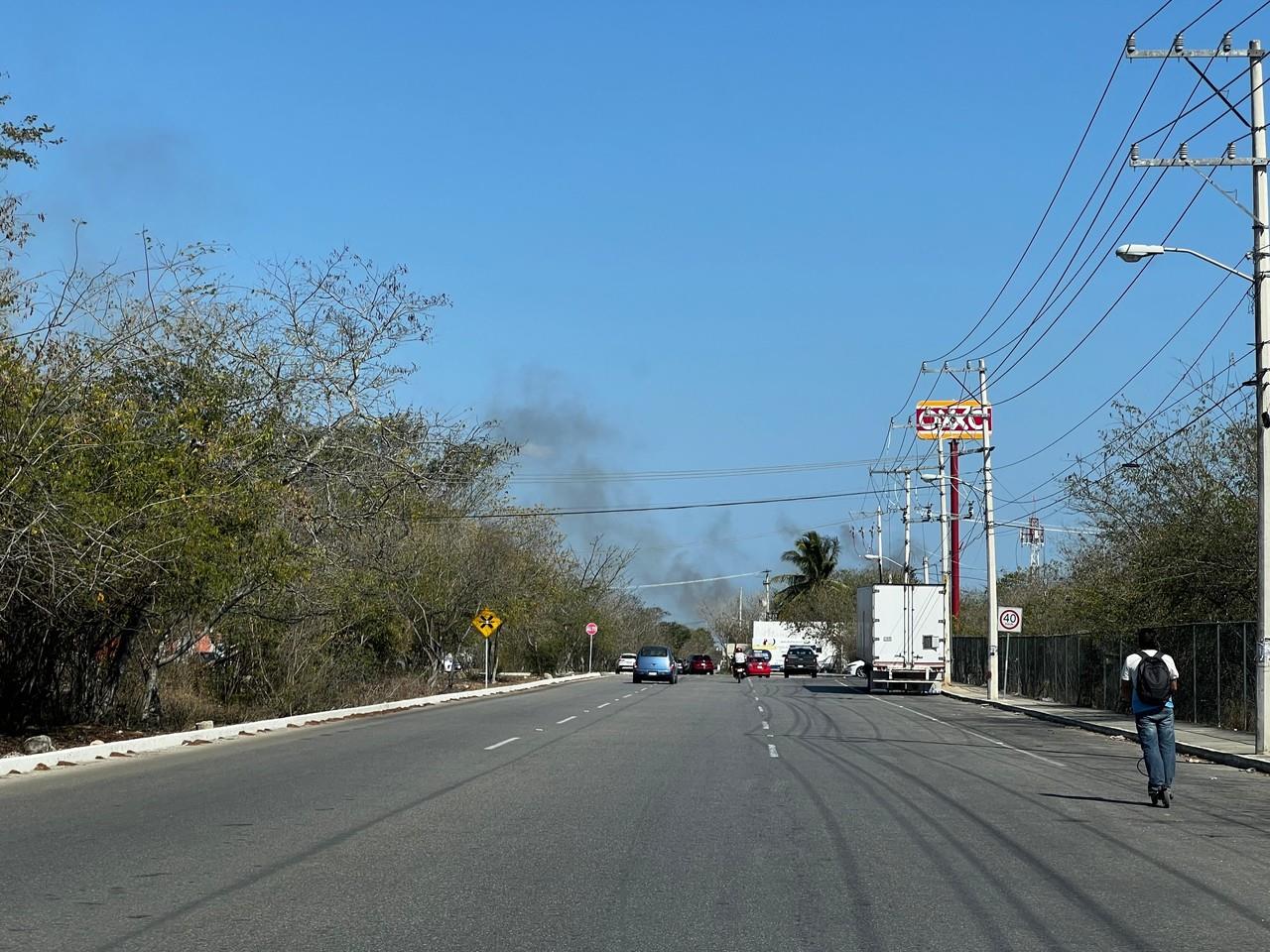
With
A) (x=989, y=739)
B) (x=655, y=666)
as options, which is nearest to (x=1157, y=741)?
(x=989, y=739)

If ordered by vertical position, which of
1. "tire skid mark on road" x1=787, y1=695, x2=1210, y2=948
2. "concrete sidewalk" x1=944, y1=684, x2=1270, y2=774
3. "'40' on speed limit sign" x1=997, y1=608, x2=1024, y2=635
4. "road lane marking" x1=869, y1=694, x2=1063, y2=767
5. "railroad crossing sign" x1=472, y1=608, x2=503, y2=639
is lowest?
"tire skid mark on road" x1=787, y1=695, x2=1210, y2=948

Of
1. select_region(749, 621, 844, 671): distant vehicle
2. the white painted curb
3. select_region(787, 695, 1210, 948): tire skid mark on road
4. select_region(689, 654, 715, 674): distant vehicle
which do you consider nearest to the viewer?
select_region(787, 695, 1210, 948): tire skid mark on road

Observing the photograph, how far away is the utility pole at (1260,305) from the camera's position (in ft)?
70.5

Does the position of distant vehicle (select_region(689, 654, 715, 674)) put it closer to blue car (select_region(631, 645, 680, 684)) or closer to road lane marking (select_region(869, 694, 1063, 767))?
blue car (select_region(631, 645, 680, 684))

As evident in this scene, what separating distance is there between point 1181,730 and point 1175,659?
3.46 metres

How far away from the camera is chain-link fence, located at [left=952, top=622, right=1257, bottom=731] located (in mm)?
27625

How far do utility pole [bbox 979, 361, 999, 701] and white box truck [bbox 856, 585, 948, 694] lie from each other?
24.0 ft

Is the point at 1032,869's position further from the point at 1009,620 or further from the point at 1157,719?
the point at 1009,620

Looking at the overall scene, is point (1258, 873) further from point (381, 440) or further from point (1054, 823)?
point (381, 440)

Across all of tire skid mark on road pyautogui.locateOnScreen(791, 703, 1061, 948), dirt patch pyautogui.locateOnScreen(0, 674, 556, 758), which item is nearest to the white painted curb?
dirt patch pyautogui.locateOnScreen(0, 674, 556, 758)

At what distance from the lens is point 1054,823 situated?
1321 cm

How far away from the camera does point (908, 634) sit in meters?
51.8

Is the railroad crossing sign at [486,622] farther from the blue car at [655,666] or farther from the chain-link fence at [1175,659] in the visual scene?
the chain-link fence at [1175,659]

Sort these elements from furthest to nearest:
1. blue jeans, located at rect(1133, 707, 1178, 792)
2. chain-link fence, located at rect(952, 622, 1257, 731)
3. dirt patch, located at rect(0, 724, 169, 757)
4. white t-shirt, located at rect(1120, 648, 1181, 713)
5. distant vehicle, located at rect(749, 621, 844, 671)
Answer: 1. distant vehicle, located at rect(749, 621, 844, 671)
2. chain-link fence, located at rect(952, 622, 1257, 731)
3. dirt patch, located at rect(0, 724, 169, 757)
4. white t-shirt, located at rect(1120, 648, 1181, 713)
5. blue jeans, located at rect(1133, 707, 1178, 792)
